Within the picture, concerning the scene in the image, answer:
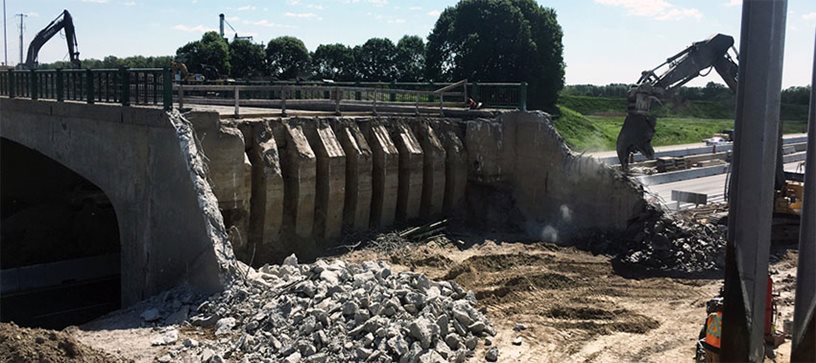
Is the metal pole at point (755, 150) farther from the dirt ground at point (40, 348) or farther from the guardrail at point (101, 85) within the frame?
the guardrail at point (101, 85)

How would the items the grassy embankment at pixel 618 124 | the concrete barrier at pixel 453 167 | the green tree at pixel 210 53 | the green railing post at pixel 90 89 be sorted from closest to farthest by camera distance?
the green railing post at pixel 90 89 → the concrete barrier at pixel 453 167 → the grassy embankment at pixel 618 124 → the green tree at pixel 210 53

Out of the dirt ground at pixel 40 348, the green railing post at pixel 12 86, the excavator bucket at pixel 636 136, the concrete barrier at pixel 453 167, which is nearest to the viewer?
the dirt ground at pixel 40 348

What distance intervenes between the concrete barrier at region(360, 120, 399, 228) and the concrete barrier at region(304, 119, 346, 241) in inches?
55.2

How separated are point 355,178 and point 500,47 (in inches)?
1401

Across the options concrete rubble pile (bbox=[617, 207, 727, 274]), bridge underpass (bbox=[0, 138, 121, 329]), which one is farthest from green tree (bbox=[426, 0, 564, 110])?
concrete rubble pile (bbox=[617, 207, 727, 274])

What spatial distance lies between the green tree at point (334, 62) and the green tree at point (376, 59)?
0.65 m

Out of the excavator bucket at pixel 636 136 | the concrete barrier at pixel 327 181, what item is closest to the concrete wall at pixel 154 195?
the concrete barrier at pixel 327 181

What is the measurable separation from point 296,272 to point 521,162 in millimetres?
10500

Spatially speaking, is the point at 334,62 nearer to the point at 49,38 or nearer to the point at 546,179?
the point at 49,38

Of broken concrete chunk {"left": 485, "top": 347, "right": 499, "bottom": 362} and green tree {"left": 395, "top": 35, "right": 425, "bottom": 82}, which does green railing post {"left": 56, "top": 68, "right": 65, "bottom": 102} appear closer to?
broken concrete chunk {"left": 485, "top": 347, "right": 499, "bottom": 362}

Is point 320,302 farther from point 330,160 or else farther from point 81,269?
point 81,269

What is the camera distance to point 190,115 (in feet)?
50.9

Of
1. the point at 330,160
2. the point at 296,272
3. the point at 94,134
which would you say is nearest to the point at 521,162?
the point at 330,160

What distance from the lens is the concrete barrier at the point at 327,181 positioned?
18.5 meters
